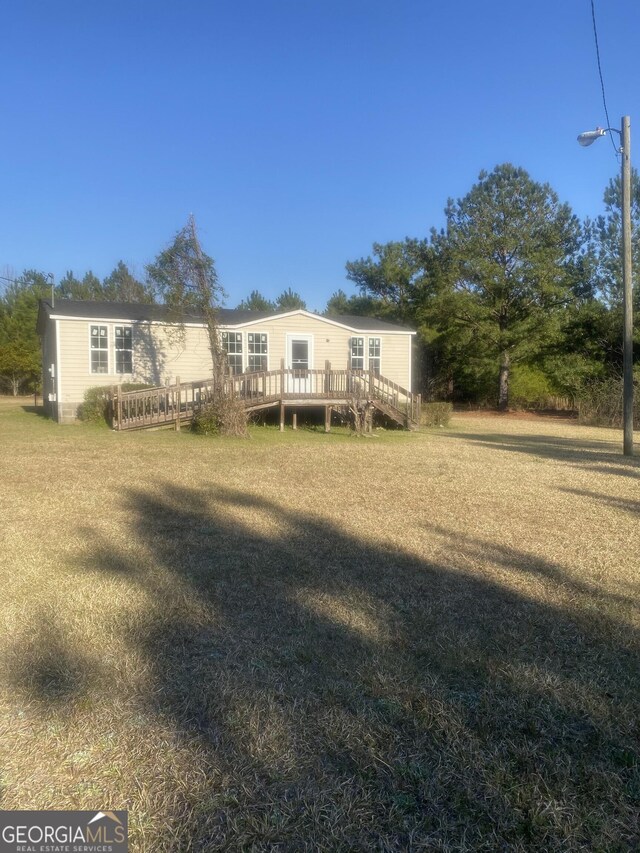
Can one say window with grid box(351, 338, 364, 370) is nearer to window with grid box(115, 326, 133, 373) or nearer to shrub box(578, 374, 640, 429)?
window with grid box(115, 326, 133, 373)

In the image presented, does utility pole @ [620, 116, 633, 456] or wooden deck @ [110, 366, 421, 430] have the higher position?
utility pole @ [620, 116, 633, 456]

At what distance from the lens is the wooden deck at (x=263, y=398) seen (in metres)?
16.5

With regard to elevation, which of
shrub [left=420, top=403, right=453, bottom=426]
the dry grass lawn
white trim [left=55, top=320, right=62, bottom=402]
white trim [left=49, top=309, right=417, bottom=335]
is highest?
white trim [left=49, top=309, right=417, bottom=335]

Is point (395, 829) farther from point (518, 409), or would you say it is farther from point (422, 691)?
point (518, 409)

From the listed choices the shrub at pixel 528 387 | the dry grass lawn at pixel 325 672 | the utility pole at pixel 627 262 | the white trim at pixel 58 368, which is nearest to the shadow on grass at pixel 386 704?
the dry grass lawn at pixel 325 672

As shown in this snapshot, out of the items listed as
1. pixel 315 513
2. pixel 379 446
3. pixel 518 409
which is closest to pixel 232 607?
pixel 315 513

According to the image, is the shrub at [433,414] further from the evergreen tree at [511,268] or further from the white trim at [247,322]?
the evergreen tree at [511,268]

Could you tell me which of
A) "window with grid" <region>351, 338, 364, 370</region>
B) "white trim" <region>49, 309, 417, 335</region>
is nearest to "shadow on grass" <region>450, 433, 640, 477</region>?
"window with grid" <region>351, 338, 364, 370</region>

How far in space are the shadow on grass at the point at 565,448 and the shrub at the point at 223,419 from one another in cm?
554

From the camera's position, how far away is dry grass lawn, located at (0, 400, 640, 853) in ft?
7.41

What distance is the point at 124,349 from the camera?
63.8 ft

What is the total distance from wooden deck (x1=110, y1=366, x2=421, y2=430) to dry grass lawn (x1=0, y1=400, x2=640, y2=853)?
30.7ft

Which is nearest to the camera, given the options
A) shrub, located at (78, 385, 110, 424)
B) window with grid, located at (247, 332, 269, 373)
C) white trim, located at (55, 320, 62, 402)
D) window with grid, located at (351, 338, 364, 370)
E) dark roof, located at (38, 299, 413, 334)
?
shrub, located at (78, 385, 110, 424)

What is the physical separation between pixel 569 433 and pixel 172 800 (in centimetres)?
1826
